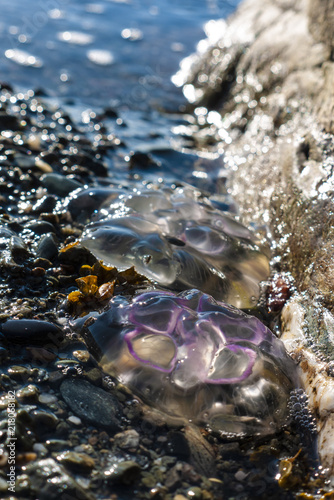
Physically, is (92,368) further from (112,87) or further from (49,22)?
(49,22)

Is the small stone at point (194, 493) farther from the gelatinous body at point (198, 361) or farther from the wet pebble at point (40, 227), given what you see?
the wet pebble at point (40, 227)

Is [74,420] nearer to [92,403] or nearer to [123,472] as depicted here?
[92,403]

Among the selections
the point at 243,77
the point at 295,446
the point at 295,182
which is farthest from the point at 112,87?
the point at 295,446

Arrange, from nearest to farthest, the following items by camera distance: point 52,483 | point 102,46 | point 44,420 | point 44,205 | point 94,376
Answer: point 52,483
point 44,420
point 94,376
point 44,205
point 102,46

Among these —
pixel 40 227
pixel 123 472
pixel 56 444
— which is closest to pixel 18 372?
pixel 56 444

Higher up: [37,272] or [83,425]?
[37,272]

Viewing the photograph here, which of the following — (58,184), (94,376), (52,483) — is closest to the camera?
(52,483)

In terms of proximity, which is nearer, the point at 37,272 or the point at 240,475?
the point at 240,475

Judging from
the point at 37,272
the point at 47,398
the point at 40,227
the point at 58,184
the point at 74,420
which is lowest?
the point at 74,420
